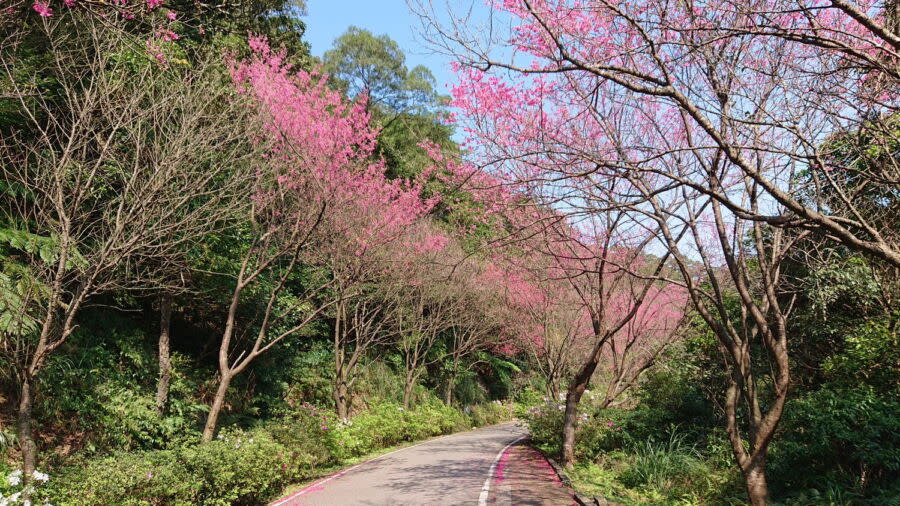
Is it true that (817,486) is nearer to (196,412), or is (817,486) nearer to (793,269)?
(793,269)

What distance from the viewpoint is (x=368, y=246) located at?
519 inches

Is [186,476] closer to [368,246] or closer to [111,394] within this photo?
[111,394]

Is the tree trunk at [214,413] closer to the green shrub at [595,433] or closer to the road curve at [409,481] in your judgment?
the road curve at [409,481]

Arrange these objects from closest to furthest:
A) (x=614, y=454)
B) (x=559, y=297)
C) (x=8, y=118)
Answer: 1. (x=8, y=118)
2. (x=614, y=454)
3. (x=559, y=297)

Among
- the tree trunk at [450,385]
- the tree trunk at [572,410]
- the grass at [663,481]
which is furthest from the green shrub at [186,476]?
→ the tree trunk at [450,385]

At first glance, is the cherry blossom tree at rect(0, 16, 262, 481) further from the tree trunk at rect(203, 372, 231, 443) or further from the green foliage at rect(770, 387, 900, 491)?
the green foliage at rect(770, 387, 900, 491)

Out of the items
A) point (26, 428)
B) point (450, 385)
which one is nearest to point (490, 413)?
point (450, 385)

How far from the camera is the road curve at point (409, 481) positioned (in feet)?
27.0

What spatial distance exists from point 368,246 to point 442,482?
Answer: 6060 millimetres

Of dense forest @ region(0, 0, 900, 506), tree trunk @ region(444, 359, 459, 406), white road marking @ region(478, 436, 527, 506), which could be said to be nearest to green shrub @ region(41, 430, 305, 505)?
dense forest @ region(0, 0, 900, 506)

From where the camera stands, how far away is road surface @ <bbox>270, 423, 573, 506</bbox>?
820cm

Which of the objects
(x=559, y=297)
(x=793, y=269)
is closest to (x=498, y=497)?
(x=793, y=269)

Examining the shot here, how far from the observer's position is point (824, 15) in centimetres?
654

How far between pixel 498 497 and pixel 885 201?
8210mm
